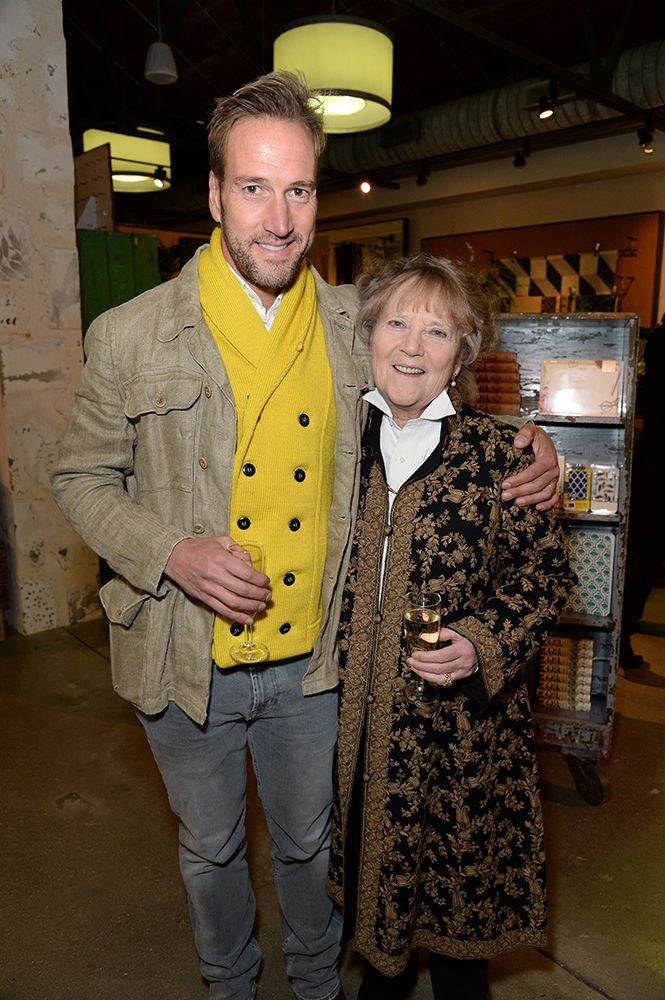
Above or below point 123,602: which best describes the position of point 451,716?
below

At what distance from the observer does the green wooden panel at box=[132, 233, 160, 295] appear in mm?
4762

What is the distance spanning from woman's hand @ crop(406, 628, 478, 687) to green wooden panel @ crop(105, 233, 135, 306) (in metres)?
3.87

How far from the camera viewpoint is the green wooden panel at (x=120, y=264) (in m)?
4.68

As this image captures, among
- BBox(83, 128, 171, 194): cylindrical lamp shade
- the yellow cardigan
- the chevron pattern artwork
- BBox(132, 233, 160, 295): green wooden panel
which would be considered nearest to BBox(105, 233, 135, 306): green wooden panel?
BBox(132, 233, 160, 295): green wooden panel

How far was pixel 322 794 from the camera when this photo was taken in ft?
5.79

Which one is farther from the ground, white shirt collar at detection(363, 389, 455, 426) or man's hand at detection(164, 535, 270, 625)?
white shirt collar at detection(363, 389, 455, 426)

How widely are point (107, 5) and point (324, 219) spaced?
4.83 metres

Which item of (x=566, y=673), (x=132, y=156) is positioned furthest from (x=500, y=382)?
(x=132, y=156)

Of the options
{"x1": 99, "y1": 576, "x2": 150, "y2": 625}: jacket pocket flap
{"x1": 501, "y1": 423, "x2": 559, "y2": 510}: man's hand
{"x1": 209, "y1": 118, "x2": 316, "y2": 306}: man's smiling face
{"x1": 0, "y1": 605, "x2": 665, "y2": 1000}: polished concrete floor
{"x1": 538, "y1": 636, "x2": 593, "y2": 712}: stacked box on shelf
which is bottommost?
{"x1": 0, "y1": 605, "x2": 665, "y2": 1000}: polished concrete floor

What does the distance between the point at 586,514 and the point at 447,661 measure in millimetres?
1467

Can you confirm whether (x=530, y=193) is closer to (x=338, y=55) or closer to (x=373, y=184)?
(x=373, y=184)

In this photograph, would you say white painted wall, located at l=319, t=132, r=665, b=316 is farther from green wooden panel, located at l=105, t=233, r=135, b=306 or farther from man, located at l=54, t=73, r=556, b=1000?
man, located at l=54, t=73, r=556, b=1000

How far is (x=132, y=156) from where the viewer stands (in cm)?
650

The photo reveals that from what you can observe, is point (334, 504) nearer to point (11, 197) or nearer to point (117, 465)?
point (117, 465)
